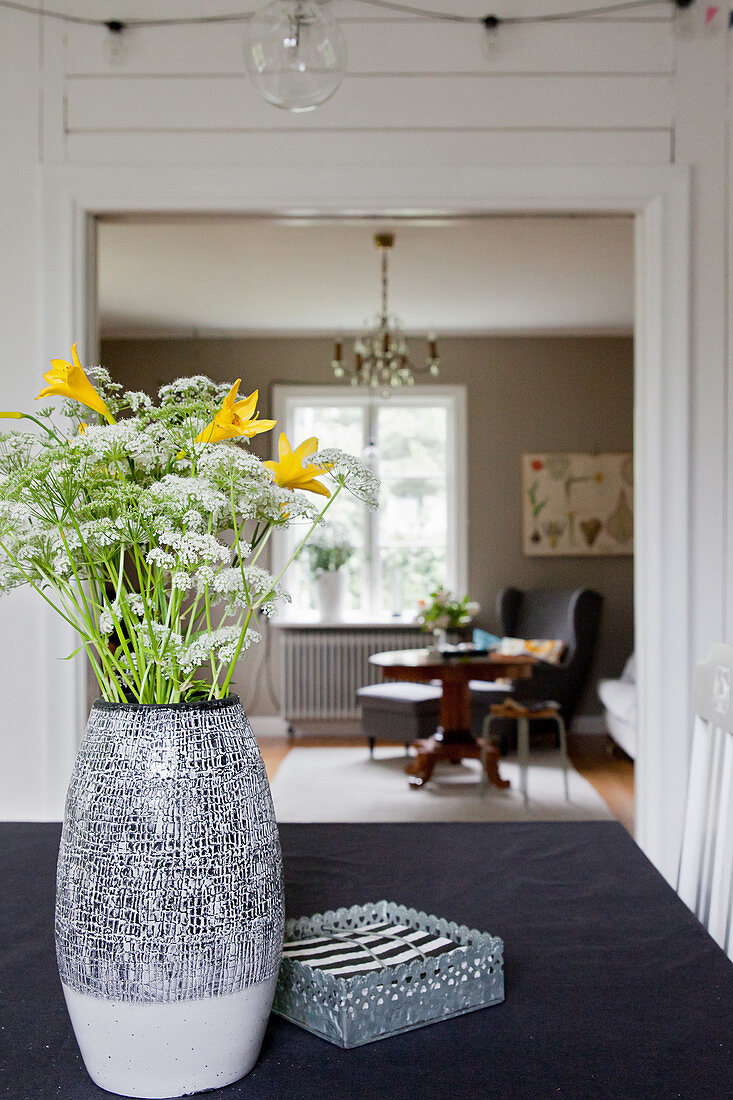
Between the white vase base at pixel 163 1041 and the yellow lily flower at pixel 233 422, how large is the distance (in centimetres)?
45

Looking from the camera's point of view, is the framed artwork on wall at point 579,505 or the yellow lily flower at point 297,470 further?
the framed artwork on wall at point 579,505

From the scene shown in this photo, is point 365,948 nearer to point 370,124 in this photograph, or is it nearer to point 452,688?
point 370,124

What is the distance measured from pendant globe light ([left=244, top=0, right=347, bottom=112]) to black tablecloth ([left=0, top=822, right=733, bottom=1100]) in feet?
3.78

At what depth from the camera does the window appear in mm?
7039

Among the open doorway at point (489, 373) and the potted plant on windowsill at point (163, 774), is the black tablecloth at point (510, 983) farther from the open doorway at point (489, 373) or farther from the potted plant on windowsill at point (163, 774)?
the open doorway at point (489, 373)

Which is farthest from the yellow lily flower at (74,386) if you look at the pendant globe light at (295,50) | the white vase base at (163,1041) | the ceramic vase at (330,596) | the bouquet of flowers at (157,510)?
the ceramic vase at (330,596)

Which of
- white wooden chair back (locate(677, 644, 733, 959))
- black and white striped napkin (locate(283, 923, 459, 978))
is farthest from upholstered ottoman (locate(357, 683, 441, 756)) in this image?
black and white striped napkin (locate(283, 923, 459, 978))

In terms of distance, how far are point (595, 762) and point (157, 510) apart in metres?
5.71

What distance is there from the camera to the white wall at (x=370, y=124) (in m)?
2.54

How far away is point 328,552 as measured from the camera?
22.2ft

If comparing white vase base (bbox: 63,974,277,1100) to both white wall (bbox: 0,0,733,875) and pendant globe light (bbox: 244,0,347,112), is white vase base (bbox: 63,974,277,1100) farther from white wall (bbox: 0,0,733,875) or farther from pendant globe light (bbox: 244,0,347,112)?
white wall (bbox: 0,0,733,875)

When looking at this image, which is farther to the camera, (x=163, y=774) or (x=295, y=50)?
(x=295, y=50)

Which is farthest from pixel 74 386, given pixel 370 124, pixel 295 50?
pixel 370 124

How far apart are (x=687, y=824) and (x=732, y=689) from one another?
0.75 feet
